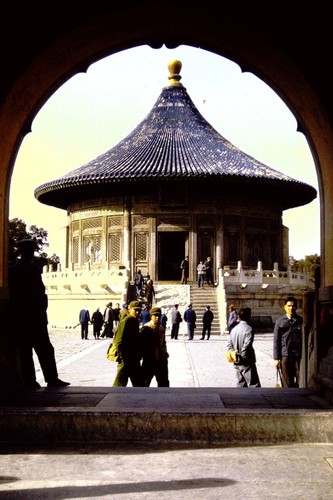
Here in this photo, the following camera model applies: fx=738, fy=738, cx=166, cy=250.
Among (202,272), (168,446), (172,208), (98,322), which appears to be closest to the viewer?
(168,446)

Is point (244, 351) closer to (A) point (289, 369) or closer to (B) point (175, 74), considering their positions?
(A) point (289, 369)

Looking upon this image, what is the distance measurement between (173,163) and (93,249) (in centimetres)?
623

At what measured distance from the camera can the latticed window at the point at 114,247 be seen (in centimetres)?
3775

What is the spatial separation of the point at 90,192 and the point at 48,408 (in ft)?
110

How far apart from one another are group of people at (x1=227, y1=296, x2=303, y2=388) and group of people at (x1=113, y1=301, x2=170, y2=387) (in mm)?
893

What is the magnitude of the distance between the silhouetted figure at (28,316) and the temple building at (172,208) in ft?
84.7

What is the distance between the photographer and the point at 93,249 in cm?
3900

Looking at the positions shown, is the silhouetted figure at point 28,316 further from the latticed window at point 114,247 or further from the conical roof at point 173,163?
the latticed window at point 114,247

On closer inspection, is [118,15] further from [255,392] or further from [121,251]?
[121,251]

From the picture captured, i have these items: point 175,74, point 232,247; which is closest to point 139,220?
point 232,247

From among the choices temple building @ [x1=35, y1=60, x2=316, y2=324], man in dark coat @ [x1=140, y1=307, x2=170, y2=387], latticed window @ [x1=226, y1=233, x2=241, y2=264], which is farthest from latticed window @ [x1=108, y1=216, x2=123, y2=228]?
man in dark coat @ [x1=140, y1=307, x2=170, y2=387]

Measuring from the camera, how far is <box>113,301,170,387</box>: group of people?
28.9 feet

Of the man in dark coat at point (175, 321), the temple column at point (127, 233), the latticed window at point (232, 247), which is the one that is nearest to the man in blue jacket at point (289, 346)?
the man in dark coat at point (175, 321)

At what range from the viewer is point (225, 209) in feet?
122
